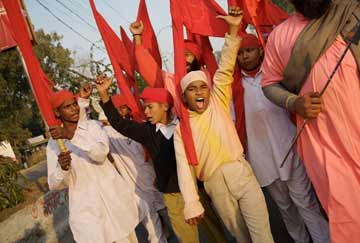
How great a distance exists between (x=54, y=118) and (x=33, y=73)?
1.32 ft

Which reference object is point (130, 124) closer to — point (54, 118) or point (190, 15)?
point (54, 118)

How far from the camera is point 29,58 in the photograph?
2.64 m

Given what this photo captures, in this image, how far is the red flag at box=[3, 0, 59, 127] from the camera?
2.51 m

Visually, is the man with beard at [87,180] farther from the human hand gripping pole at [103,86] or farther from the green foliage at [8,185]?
the green foliage at [8,185]

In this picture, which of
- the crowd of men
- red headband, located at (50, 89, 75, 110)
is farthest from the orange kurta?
red headband, located at (50, 89, 75, 110)

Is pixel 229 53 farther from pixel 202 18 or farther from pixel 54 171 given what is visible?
pixel 54 171

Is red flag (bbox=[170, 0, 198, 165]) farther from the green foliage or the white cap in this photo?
the green foliage

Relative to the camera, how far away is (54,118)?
→ 9.30ft

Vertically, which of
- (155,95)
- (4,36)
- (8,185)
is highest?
(4,36)

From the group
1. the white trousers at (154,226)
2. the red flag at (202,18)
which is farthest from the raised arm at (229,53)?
the white trousers at (154,226)

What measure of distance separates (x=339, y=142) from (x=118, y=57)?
2387 millimetres

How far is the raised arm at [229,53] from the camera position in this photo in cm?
252

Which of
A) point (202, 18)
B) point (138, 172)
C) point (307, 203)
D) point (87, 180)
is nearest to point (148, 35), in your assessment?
point (202, 18)

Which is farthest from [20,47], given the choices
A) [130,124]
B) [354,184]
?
[354,184]
